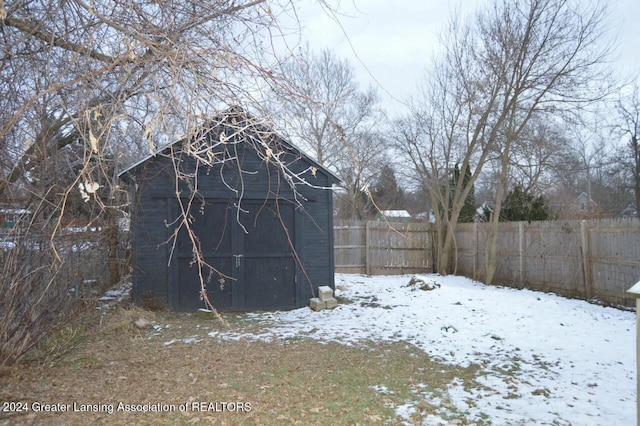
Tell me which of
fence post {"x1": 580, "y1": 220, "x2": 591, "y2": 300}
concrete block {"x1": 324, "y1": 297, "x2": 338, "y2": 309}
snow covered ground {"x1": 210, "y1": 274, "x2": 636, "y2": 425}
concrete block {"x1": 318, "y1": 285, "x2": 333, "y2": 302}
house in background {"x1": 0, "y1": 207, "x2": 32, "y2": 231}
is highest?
house in background {"x1": 0, "y1": 207, "x2": 32, "y2": 231}

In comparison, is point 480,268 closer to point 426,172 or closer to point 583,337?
point 426,172

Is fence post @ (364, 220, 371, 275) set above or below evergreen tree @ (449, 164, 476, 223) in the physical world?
below

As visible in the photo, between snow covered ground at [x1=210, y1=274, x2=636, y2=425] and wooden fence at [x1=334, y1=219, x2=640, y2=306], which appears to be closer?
snow covered ground at [x1=210, y1=274, x2=636, y2=425]

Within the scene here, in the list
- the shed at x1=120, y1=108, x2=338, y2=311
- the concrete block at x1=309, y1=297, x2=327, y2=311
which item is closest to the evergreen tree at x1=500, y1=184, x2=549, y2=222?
the shed at x1=120, y1=108, x2=338, y2=311

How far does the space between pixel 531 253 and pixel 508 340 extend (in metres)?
5.81

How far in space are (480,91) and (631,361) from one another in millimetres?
9206

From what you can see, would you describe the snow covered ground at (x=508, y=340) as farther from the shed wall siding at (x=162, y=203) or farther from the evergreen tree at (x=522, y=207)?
the evergreen tree at (x=522, y=207)

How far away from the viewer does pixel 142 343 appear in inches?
246

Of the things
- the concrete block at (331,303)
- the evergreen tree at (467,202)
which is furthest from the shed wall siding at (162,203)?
the evergreen tree at (467,202)

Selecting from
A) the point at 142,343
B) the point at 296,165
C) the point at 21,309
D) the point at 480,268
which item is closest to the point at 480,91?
the point at 480,268

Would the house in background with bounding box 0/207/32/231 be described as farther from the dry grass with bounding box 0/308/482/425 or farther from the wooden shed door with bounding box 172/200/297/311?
the wooden shed door with bounding box 172/200/297/311

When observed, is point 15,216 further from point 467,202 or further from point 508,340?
point 467,202

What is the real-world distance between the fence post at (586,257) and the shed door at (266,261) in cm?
602

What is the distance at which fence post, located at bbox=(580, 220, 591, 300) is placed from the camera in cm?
948
